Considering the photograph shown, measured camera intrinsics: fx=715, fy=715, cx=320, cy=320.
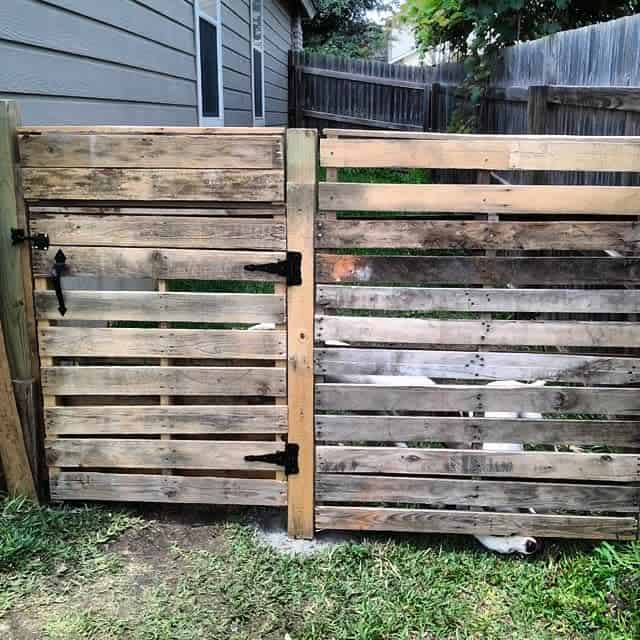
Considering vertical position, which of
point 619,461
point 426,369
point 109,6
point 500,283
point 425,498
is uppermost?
point 109,6

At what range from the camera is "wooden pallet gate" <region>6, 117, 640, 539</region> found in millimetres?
2793

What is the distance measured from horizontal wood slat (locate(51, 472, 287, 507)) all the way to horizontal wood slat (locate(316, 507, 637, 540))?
0.24 m

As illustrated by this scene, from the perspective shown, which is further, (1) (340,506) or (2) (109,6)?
(2) (109,6)

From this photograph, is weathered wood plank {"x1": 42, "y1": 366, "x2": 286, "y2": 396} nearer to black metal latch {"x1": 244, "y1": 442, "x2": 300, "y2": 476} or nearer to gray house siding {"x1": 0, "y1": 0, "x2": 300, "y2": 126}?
black metal latch {"x1": 244, "y1": 442, "x2": 300, "y2": 476}

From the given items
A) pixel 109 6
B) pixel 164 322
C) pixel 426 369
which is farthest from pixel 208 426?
pixel 109 6

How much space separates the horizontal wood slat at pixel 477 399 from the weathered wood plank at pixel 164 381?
0.25 m

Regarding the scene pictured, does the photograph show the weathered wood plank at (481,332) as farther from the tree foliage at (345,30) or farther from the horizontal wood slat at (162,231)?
the tree foliage at (345,30)

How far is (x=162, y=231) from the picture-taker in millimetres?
2916

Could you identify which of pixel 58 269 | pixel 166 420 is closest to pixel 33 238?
pixel 58 269

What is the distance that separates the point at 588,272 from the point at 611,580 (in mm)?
1194

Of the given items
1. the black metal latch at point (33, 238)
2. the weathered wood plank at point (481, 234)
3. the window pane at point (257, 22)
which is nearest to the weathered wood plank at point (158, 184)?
the black metal latch at point (33, 238)

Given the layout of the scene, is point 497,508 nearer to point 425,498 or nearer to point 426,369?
point 425,498

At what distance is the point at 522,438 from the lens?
117 inches

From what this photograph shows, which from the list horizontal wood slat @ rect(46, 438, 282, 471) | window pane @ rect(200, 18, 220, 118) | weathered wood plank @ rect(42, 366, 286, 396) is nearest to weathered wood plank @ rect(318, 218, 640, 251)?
weathered wood plank @ rect(42, 366, 286, 396)
